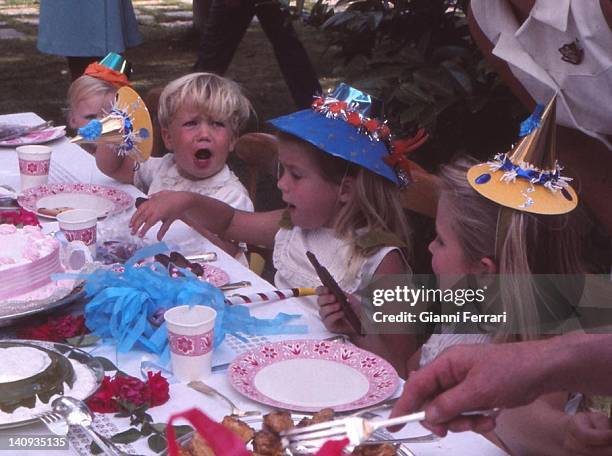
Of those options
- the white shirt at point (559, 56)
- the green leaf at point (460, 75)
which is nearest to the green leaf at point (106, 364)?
the white shirt at point (559, 56)

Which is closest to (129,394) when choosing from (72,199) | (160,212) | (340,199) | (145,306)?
(145,306)

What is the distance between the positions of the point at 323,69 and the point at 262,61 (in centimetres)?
92

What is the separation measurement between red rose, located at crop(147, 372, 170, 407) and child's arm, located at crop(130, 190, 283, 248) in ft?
2.20

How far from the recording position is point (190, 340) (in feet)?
4.25

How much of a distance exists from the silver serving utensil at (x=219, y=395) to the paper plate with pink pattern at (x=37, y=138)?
58.9 inches

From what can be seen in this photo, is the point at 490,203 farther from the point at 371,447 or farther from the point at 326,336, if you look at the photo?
the point at 371,447

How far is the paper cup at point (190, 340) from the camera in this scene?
129 centimetres

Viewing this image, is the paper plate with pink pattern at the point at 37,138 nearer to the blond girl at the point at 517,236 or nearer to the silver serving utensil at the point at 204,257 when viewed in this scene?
the silver serving utensil at the point at 204,257

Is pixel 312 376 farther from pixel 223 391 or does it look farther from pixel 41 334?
pixel 41 334

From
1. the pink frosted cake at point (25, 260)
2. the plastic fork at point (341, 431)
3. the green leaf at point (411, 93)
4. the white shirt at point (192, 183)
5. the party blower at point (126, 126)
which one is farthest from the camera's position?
the white shirt at point (192, 183)

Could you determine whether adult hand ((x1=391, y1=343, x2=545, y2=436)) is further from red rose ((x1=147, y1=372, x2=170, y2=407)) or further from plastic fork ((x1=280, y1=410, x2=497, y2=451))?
red rose ((x1=147, y1=372, x2=170, y2=407))

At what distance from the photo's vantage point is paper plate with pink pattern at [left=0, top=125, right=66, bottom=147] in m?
2.58

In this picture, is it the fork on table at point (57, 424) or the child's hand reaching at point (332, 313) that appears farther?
the child's hand reaching at point (332, 313)

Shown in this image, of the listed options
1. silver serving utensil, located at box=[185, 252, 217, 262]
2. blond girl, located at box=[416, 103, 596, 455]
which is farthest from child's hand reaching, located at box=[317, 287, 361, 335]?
silver serving utensil, located at box=[185, 252, 217, 262]
